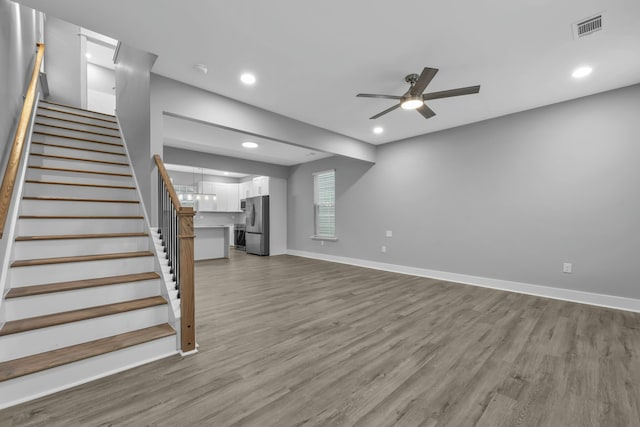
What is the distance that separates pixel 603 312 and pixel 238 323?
4.36 m

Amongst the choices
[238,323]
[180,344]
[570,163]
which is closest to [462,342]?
[238,323]

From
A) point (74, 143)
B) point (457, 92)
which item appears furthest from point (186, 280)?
point (457, 92)

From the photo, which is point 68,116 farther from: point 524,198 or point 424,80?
point 524,198

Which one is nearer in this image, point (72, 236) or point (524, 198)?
point (72, 236)

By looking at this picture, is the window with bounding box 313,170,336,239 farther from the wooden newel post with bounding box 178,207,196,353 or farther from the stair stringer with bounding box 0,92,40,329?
the stair stringer with bounding box 0,92,40,329

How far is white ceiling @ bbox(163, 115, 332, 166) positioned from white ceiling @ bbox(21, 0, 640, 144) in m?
1.25

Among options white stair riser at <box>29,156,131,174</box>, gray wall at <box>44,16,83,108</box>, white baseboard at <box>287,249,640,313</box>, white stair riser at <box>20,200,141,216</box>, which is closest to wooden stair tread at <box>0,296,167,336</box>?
white stair riser at <box>20,200,141,216</box>

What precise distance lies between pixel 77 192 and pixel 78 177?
0.90 ft

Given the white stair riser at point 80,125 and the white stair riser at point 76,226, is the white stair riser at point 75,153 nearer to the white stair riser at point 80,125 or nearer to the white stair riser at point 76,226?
the white stair riser at point 80,125

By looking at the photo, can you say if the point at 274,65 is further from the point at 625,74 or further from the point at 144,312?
the point at 625,74

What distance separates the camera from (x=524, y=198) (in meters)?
4.04

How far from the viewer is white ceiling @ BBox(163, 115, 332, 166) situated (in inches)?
180

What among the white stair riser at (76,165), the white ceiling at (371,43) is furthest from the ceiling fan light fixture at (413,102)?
the white stair riser at (76,165)

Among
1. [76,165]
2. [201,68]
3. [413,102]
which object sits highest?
[201,68]
